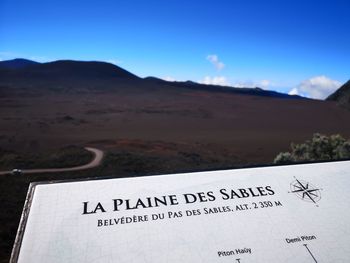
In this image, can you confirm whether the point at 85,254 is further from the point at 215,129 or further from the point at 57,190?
the point at 215,129

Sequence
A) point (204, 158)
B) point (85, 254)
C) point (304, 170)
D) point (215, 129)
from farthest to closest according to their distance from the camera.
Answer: point (215, 129)
point (204, 158)
point (304, 170)
point (85, 254)

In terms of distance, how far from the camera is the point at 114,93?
291 feet

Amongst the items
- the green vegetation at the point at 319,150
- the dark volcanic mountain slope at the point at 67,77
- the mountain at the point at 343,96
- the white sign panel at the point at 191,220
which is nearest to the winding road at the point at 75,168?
the green vegetation at the point at 319,150

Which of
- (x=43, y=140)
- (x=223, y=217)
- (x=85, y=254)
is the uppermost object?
(x=223, y=217)

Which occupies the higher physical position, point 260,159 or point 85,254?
point 85,254

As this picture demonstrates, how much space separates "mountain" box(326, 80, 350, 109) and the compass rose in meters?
79.1

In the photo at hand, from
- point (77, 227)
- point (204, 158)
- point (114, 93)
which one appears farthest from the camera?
point (114, 93)

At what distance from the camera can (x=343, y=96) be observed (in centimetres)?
8656

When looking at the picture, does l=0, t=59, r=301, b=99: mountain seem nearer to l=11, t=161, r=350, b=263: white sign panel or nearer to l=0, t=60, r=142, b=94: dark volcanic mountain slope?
l=0, t=60, r=142, b=94: dark volcanic mountain slope

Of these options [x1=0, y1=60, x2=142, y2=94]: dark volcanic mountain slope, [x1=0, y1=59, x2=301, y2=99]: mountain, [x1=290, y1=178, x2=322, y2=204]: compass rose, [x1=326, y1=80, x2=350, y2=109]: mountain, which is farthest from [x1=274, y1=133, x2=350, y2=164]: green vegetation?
[x1=0, y1=59, x2=301, y2=99]: mountain

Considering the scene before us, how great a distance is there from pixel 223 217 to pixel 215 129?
43315mm

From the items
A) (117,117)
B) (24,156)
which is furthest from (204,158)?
(117,117)

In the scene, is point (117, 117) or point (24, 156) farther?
point (117, 117)

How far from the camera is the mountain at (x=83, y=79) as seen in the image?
312 feet
